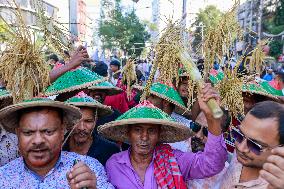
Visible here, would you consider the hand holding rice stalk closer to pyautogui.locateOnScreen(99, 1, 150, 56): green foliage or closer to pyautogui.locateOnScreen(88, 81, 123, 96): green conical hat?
pyautogui.locateOnScreen(88, 81, 123, 96): green conical hat

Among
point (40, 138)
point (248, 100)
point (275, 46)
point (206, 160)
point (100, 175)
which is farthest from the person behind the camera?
point (275, 46)

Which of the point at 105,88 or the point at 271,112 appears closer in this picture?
the point at 271,112

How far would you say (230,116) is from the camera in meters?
3.63

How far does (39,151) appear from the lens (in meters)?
2.63

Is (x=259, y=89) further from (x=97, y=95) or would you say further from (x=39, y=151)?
(x=39, y=151)

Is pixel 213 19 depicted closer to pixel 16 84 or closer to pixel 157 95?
pixel 157 95

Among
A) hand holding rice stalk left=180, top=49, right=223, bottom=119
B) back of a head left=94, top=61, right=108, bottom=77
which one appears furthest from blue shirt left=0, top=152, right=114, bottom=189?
back of a head left=94, top=61, right=108, bottom=77

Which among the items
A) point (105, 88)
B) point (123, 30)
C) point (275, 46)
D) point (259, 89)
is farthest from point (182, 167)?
point (275, 46)

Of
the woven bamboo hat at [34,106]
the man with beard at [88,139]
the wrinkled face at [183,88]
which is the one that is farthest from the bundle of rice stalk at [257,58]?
the woven bamboo hat at [34,106]

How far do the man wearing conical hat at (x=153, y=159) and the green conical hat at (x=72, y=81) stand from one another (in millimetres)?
893

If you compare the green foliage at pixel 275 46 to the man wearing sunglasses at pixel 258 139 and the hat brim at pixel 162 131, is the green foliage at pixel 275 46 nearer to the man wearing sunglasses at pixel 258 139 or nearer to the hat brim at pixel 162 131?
the hat brim at pixel 162 131

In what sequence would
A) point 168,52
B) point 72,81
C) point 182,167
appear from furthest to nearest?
point 72,81 → point 168,52 → point 182,167

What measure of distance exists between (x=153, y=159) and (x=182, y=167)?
222mm

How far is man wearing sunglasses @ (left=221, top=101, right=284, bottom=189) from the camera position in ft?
7.75
